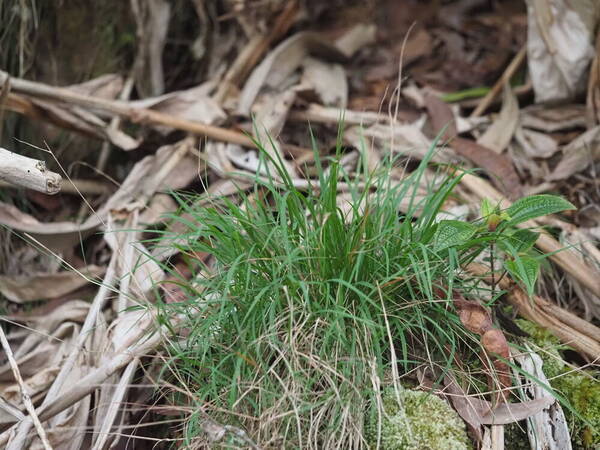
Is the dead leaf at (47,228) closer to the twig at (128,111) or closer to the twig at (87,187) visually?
the twig at (87,187)

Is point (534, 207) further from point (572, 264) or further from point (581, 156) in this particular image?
point (581, 156)

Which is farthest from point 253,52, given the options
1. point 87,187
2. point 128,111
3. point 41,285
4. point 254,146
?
point 41,285

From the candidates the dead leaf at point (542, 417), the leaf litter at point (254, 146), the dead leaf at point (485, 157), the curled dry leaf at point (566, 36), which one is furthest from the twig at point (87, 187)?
the curled dry leaf at point (566, 36)

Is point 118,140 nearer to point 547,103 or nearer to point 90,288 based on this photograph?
point 90,288

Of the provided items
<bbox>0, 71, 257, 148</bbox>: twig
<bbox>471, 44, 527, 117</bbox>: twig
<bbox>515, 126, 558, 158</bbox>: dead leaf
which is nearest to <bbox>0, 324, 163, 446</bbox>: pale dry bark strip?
<bbox>0, 71, 257, 148</bbox>: twig

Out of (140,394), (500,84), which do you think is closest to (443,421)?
(140,394)

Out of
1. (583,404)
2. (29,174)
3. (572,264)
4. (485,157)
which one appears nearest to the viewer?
(29,174)
